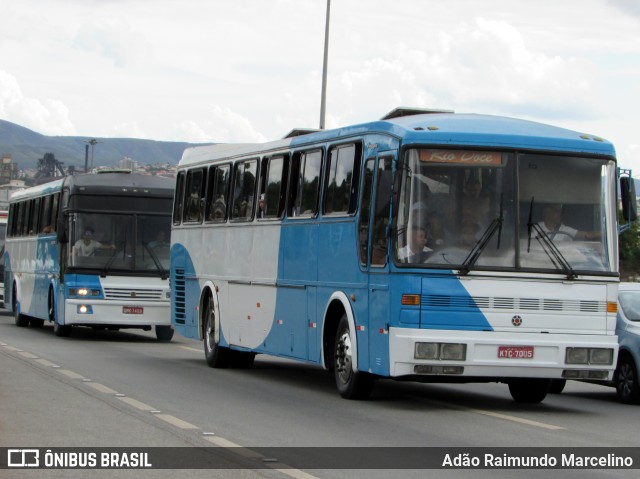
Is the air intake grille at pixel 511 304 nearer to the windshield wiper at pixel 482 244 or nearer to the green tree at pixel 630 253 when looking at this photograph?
the windshield wiper at pixel 482 244

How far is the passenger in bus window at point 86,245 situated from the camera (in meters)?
28.7

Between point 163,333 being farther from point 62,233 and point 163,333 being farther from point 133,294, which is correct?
point 62,233

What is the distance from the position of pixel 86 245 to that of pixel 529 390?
14031 millimetres

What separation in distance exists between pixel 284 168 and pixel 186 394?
3.64m

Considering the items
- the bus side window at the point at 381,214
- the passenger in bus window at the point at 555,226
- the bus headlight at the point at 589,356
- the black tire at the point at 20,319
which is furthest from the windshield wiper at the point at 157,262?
the bus headlight at the point at 589,356

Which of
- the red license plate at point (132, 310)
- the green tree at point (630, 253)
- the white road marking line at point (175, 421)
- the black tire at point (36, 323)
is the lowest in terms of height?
the white road marking line at point (175, 421)

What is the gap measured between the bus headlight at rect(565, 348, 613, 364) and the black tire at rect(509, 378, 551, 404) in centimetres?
143

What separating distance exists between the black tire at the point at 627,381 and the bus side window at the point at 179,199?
8827mm

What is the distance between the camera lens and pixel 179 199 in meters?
24.2

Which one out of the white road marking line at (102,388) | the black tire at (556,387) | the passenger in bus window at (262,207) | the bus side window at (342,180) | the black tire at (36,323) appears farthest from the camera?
the black tire at (36,323)

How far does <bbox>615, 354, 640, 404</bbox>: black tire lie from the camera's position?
17438 millimetres

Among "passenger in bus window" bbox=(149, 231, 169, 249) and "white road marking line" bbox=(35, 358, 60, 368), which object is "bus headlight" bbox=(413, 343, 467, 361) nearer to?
"white road marking line" bbox=(35, 358, 60, 368)

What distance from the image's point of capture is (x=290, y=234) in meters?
18.2

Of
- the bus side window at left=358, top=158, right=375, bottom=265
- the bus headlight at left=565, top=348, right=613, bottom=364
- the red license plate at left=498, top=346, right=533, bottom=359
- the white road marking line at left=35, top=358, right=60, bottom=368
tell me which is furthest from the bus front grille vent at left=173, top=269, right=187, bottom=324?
the bus headlight at left=565, top=348, right=613, bottom=364
